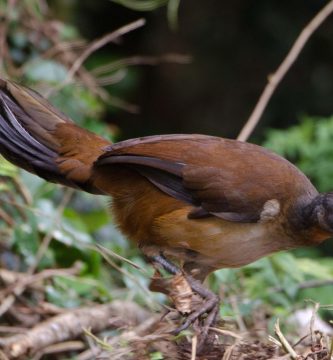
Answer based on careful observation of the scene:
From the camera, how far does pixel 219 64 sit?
8.23 meters

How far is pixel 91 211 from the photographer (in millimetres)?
4914

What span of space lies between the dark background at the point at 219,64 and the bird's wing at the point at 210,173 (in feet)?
13.1

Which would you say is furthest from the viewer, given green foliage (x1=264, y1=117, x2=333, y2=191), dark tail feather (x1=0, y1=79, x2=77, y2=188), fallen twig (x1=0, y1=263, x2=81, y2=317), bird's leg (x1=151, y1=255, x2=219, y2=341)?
green foliage (x1=264, y1=117, x2=333, y2=191)

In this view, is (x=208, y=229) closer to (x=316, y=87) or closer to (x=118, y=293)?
(x=118, y=293)

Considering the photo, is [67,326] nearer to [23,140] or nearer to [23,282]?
[23,282]

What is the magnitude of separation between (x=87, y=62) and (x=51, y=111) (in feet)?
13.7

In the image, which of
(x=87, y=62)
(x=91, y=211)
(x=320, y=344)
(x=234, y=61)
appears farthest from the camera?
(x=234, y=61)

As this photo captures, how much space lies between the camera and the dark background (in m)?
7.81

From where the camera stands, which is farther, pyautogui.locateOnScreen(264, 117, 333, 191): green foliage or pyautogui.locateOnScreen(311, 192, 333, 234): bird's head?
pyautogui.locateOnScreen(264, 117, 333, 191): green foliage

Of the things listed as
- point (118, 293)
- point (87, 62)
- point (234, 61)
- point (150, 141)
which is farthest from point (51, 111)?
point (234, 61)

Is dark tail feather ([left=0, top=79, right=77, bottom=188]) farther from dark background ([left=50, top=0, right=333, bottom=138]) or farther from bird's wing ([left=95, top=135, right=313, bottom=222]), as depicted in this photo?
dark background ([left=50, top=0, right=333, bottom=138])

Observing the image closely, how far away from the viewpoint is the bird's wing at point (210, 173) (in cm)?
335

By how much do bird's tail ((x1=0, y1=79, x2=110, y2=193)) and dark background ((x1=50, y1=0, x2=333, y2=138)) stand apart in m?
3.81

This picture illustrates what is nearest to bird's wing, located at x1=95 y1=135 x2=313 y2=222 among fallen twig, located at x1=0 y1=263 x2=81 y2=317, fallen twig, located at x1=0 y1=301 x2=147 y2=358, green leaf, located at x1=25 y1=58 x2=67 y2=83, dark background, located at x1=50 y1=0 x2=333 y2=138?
fallen twig, located at x1=0 y1=301 x2=147 y2=358
